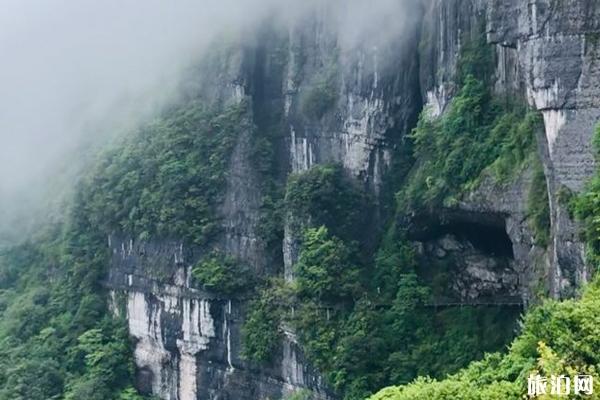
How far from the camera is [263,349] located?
23328 mm

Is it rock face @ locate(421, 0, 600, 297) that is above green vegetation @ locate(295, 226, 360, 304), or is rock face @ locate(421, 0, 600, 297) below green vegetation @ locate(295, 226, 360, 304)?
above

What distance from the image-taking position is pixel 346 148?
963 inches

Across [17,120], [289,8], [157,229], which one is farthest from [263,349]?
[17,120]

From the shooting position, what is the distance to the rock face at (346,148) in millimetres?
16531

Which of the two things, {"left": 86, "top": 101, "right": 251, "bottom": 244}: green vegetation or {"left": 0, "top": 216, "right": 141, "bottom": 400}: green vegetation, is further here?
{"left": 0, "top": 216, "right": 141, "bottom": 400}: green vegetation

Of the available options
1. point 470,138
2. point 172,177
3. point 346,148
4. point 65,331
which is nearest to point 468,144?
point 470,138

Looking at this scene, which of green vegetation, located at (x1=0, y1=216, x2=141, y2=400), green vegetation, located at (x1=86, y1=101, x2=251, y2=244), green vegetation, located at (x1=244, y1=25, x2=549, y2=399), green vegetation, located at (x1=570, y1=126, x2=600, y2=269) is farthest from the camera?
green vegetation, located at (x1=0, y1=216, x2=141, y2=400)

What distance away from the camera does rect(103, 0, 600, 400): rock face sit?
16.5m

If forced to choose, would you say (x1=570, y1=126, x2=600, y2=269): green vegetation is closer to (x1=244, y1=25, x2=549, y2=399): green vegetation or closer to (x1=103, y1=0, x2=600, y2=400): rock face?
(x1=103, y1=0, x2=600, y2=400): rock face

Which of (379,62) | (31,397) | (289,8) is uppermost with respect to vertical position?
(289,8)

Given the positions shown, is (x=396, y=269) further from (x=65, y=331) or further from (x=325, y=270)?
(x=65, y=331)

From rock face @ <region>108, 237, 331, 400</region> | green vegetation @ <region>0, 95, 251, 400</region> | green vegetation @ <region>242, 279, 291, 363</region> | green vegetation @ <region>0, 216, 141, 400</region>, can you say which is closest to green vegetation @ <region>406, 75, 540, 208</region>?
green vegetation @ <region>242, 279, 291, 363</region>

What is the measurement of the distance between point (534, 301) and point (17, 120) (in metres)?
28.2

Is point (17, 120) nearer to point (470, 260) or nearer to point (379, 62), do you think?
point (379, 62)
